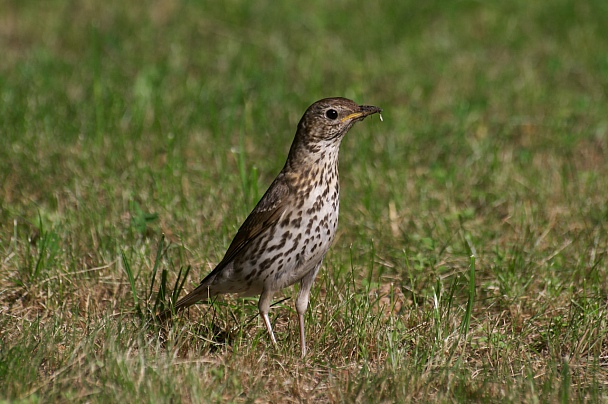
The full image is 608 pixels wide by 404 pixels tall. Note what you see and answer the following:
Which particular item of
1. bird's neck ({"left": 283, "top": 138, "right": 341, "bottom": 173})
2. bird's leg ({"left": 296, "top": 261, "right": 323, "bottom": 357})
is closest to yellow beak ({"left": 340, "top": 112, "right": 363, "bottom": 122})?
bird's neck ({"left": 283, "top": 138, "right": 341, "bottom": 173})

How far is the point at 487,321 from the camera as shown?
510 centimetres

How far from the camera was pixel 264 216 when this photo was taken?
15.9 ft

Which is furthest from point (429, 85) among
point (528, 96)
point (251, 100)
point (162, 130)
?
point (162, 130)

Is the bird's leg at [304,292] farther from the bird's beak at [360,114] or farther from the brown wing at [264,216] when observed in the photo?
the bird's beak at [360,114]

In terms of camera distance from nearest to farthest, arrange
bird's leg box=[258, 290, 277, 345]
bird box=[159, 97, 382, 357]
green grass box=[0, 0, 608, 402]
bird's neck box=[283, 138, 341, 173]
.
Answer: green grass box=[0, 0, 608, 402], bird box=[159, 97, 382, 357], bird's neck box=[283, 138, 341, 173], bird's leg box=[258, 290, 277, 345]

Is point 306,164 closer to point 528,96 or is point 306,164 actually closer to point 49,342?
point 49,342

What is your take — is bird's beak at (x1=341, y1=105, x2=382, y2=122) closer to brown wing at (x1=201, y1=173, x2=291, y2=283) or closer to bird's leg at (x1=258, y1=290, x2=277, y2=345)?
brown wing at (x1=201, y1=173, x2=291, y2=283)

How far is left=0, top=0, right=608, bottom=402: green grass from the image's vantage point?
4.45 m

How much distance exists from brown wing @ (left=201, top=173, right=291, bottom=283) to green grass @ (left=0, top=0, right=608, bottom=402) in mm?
350

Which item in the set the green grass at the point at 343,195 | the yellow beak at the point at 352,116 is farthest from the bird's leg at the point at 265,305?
the yellow beak at the point at 352,116

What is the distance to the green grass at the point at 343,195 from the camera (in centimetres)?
445

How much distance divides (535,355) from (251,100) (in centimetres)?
416

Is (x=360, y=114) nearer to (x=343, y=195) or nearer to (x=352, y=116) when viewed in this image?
(x=352, y=116)

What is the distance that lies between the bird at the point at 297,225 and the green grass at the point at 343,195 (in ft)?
0.62
